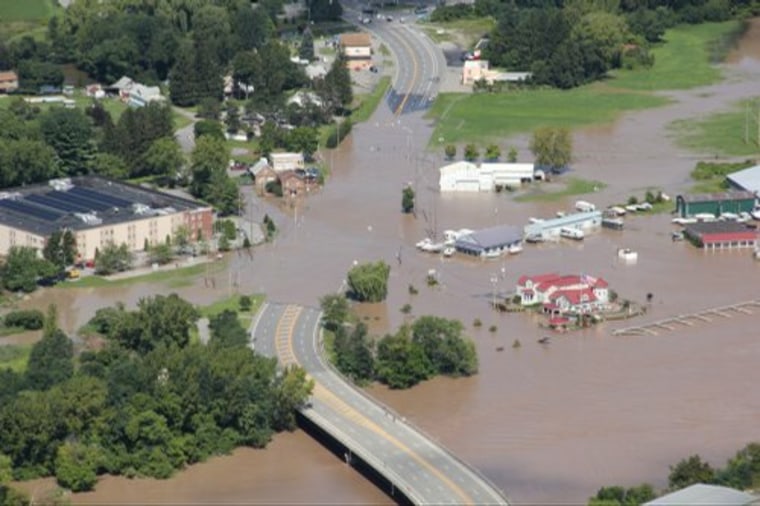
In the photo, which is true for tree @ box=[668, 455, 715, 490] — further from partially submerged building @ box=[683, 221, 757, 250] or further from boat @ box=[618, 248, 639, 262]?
partially submerged building @ box=[683, 221, 757, 250]

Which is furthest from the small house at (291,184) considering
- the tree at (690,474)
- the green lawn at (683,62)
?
the tree at (690,474)

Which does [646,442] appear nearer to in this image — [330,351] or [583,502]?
[583,502]

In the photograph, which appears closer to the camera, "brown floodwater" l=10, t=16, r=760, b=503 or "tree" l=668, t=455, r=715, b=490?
"tree" l=668, t=455, r=715, b=490

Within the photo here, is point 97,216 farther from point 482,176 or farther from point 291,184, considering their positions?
point 482,176

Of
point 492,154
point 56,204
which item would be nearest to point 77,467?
point 56,204

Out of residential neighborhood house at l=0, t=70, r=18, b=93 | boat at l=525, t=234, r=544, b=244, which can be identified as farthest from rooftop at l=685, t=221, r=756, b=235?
residential neighborhood house at l=0, t=70, r=18, b=93
